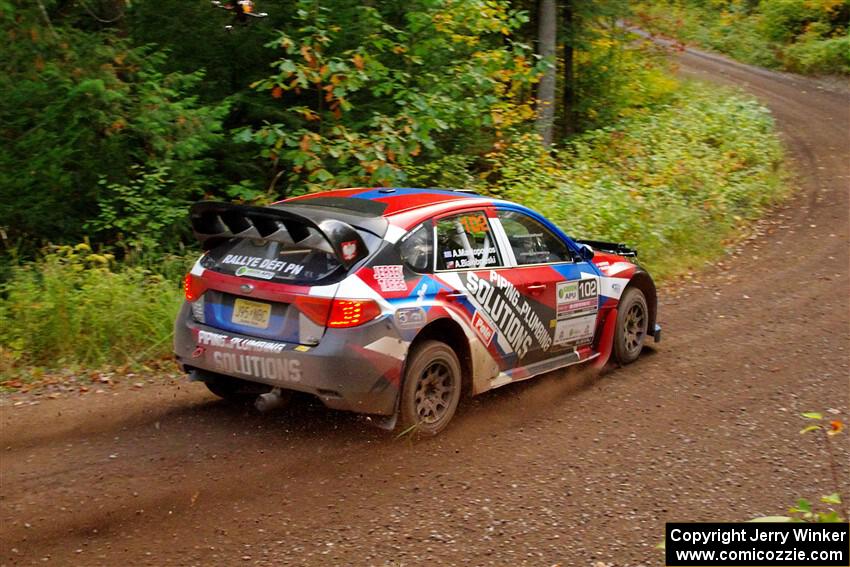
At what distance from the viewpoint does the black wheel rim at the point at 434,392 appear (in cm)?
605

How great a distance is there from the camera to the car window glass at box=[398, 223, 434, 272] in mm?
6082

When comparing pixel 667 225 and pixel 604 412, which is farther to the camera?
pixel 667 225

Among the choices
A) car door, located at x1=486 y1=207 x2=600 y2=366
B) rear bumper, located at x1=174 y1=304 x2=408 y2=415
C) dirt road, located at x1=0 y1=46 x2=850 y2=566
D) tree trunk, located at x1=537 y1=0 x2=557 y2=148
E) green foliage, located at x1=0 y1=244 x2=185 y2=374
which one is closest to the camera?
dirt road, located at x1=0 y1=46 x2=850 y2=566

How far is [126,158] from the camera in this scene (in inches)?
432

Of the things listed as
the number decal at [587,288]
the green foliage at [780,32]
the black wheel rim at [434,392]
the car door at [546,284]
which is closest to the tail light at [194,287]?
the black wheel rim at [434,392]

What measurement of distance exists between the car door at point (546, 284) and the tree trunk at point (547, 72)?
9195mm

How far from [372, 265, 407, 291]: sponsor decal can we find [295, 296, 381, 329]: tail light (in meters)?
0.19

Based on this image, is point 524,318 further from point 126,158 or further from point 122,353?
point 126,158

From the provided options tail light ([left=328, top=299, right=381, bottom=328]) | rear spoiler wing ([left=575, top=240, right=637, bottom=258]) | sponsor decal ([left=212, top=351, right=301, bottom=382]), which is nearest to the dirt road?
sponsor decal ([left=212, top=351, right=301, bottom=382])

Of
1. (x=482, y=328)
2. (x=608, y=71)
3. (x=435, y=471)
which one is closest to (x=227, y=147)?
(x=482, y=328)

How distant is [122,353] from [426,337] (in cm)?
328

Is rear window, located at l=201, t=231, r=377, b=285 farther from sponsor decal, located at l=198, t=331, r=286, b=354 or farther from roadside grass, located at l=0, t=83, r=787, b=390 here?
roadside grass, located at l=0, t=83, r=787, b=390

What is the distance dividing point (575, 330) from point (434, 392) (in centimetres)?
183

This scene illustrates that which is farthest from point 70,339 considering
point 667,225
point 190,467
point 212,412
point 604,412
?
point 667,225
